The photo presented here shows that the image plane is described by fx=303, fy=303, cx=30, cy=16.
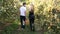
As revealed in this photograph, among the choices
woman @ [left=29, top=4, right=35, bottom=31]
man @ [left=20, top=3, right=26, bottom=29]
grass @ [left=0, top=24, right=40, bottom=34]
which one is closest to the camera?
grass @ [left=0, top=24, right=40, bottom=34]

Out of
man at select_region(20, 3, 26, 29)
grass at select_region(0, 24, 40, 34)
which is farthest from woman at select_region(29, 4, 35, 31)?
man at select_region(20, 3, 26, 29)

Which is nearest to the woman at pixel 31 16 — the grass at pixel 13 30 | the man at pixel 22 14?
the grass at pixel 13 30

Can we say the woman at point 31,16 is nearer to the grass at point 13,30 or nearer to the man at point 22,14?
the grass at point 13,30

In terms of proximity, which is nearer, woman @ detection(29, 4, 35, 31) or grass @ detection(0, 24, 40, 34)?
grass @ detection(0, 24, 40, 34)

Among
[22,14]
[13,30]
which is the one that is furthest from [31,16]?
[13,30]

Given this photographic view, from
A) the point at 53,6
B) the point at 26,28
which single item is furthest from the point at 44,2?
the point at 26,28

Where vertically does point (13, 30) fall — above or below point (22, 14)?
below

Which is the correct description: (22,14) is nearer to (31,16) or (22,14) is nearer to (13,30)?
(31,16)

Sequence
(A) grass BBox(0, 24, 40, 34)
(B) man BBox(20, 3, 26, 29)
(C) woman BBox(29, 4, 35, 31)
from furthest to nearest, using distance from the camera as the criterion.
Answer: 1. (B) man BBox(20, 3, 26, 29)
2. (C) woman BBox(29, 4, 35, 31)
3. (A) grass BBox(0, 24, 40, 34)

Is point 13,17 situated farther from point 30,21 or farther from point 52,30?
point 52,30

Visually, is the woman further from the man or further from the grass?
the man

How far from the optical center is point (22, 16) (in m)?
17.1

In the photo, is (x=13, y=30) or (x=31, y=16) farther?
(x=13, y=30)

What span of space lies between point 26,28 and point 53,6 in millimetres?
1982
